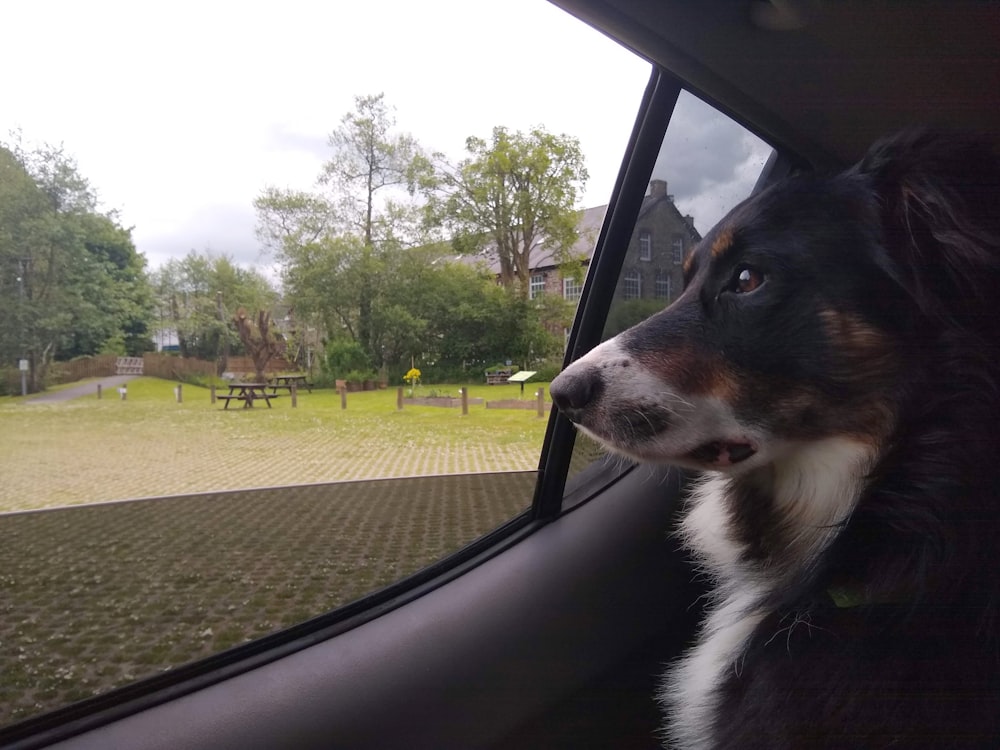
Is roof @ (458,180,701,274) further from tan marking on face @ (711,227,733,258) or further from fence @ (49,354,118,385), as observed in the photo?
fence @ (49,354,118,385)

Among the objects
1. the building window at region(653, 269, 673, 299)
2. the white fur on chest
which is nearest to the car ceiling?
the building window at region(653, 269, 673, 299)

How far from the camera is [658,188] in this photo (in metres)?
2.07

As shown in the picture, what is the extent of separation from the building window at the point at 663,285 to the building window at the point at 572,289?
0.93ft

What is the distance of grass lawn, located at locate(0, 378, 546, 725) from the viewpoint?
1.29 meters

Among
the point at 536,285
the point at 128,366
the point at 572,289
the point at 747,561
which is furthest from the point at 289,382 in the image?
the point at 747,561

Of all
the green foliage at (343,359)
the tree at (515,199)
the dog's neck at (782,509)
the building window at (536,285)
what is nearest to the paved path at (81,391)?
the green foliage at (343,359)

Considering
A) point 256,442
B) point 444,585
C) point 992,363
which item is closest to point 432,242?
point 256,442

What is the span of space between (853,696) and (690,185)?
1583 millimetres

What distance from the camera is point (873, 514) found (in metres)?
1.31

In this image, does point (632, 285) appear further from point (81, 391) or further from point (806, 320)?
point (81, 391)

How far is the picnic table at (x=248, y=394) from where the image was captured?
5.79 ft

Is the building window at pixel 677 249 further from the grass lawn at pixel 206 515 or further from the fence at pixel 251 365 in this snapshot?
the fence at pixel 251 365

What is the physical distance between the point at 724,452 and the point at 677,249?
786mm

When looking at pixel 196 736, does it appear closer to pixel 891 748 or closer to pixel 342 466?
pixel 342 466
